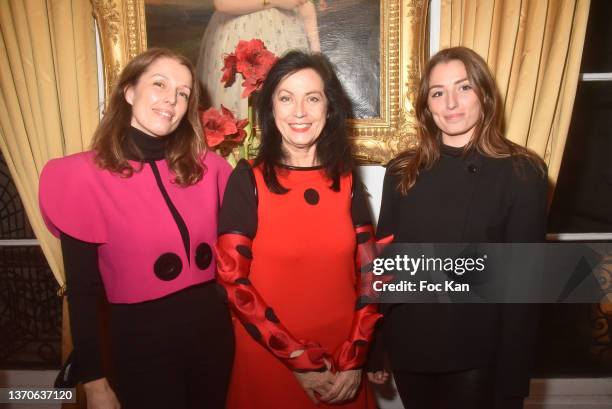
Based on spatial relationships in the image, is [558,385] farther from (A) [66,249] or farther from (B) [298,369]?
(A) [66,249]

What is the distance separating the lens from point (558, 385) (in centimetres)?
195

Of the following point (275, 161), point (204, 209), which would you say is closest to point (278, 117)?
point (275, 161)

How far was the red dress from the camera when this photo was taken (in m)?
1.16

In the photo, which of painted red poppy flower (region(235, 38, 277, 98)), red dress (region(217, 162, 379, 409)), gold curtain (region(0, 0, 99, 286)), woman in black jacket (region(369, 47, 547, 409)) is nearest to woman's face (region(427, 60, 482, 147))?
woman in black jacket (region(369, 47, 547, 409))

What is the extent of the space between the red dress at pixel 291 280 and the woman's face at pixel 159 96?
257 mm

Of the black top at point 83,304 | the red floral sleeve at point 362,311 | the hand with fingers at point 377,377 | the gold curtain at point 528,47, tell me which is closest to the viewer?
the black top at point 83,304

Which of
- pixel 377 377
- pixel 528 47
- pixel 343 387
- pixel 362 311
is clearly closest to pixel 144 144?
pixel 362 311

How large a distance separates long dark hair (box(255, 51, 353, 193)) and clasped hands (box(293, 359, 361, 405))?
0.54m

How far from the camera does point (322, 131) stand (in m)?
1.32

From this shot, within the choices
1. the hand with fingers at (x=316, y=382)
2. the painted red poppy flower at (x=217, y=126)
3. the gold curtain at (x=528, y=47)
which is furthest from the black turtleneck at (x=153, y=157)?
the gold curtain at (x=528, y=47)

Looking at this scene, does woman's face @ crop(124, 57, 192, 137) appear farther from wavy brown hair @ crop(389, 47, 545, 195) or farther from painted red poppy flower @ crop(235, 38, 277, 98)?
wavy brown hair @ crop(389, 47, 545, 195)

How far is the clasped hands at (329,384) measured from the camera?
115 cm

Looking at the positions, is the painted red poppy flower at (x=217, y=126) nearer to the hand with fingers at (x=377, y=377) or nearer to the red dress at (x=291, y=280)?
the red dress at (x=291, y=280)

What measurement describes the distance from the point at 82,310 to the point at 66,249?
0.17 meters
